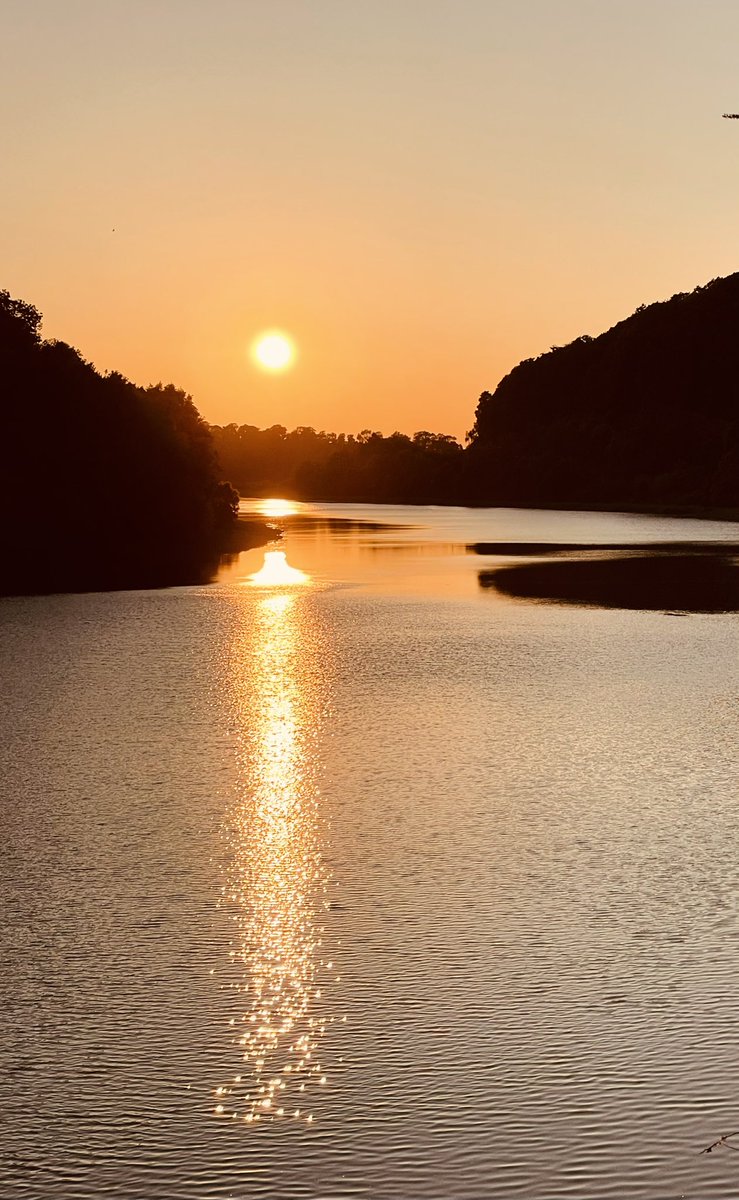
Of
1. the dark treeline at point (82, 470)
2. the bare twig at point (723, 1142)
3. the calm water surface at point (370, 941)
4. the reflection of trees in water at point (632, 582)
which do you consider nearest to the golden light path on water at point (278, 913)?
the calm water surface at point (370, 941)

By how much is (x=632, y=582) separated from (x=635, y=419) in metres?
132

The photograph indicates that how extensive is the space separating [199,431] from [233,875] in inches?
3254

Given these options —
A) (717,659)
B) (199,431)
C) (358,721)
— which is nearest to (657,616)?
(717,659)

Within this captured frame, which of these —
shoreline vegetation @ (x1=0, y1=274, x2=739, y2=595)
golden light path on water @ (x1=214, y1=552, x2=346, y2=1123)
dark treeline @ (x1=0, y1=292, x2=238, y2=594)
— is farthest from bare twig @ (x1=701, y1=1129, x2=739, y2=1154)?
dark treeline @ (x1=0, y1=292, x2=238, y2=594)

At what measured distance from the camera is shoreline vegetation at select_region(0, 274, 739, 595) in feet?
200

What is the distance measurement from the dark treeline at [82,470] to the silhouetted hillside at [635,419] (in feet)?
275

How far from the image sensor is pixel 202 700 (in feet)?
60.6

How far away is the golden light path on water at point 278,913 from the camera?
654 cm

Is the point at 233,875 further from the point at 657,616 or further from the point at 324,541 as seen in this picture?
the point at 324,541

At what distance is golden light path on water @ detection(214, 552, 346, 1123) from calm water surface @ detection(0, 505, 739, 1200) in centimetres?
2

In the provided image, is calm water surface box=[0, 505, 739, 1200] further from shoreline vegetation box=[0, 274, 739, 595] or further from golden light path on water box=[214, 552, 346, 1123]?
shoreline vegetation box=[0, 274, 739, 595]

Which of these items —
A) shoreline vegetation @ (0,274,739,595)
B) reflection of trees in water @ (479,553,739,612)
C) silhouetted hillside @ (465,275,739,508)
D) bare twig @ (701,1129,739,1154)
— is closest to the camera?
bare twig @ (701,1129,739,1154)

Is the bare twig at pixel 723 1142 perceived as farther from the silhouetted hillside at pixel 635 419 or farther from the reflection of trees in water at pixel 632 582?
the silhouetted hillside at pixel 635 419

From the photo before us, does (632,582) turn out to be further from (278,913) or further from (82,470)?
(278,913)
